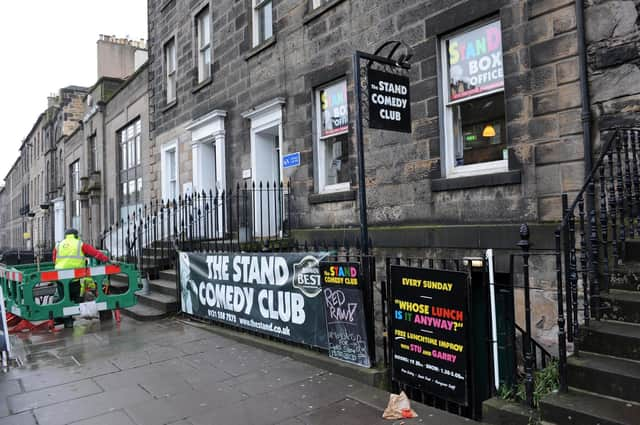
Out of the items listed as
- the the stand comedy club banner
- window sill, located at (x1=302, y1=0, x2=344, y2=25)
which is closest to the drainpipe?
the the stand comedy club banner

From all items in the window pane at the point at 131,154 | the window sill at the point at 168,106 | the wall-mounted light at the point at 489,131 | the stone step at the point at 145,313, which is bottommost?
the stone step at the point at 145,313

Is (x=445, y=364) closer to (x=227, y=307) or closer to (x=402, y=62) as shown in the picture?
(x=402, y=62)

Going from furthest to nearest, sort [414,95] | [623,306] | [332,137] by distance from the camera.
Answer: [332,137] < [414,95] < [623,306]

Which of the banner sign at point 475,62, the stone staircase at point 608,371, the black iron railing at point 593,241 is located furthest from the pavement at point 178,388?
the banner sign at point 475,62

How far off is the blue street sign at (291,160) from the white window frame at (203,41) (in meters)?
4.66

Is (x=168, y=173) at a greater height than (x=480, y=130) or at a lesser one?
greater

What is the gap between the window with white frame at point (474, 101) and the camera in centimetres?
628

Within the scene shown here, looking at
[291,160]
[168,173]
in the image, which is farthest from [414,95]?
[168,173]

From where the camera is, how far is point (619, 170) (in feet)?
15.0

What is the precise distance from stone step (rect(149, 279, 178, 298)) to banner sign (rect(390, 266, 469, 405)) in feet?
18.4

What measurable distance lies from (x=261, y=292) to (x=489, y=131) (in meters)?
3.82

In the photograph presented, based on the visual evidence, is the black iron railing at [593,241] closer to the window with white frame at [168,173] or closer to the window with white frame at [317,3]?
the window with white frame at [317,3]

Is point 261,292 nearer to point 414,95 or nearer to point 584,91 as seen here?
point 414,95

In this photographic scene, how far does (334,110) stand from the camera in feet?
29.1
